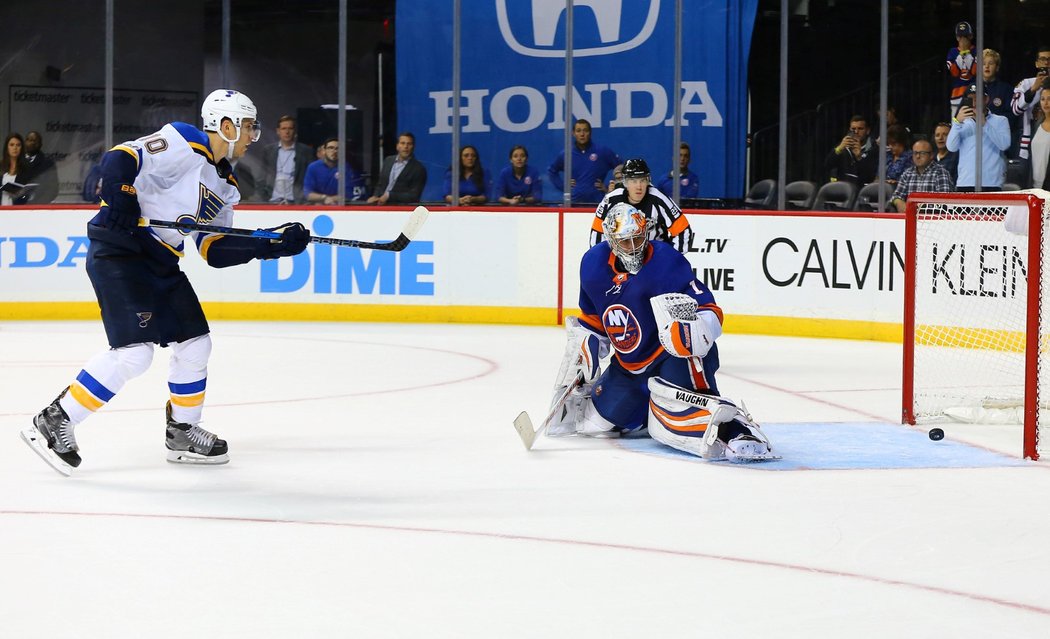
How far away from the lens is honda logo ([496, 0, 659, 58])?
988cm

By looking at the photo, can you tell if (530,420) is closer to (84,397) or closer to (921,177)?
(84,397)

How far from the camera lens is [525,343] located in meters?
8.41

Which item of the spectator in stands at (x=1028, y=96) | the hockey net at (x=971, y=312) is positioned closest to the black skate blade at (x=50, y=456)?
the hockey net at (x=971, y=312)

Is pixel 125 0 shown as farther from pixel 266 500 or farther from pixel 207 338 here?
pixel 266 500

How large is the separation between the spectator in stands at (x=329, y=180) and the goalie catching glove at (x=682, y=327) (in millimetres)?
5562

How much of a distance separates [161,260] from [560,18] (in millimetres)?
6003

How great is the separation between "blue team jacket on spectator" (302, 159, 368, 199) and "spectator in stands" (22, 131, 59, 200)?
1777mm

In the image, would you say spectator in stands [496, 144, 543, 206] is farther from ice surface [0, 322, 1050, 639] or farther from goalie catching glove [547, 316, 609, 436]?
goalie catching glove [547, 316, 609, 436]

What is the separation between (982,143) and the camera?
28.5 feet

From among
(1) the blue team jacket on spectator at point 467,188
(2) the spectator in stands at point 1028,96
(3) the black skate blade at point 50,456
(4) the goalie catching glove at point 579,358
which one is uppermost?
(2) the spectator in stands at point 1028,96

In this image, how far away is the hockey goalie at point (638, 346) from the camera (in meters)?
4.77

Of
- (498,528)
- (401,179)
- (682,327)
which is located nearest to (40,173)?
(401,179)

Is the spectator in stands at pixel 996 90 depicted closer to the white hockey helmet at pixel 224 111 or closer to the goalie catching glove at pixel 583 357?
the goalie catching glove at pixel 583 357

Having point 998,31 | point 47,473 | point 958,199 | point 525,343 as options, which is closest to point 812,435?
point 958,199
